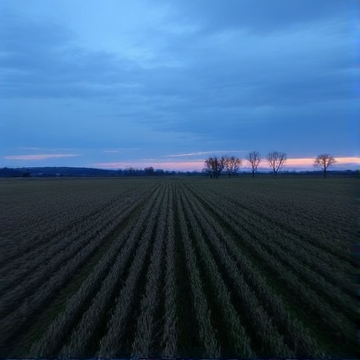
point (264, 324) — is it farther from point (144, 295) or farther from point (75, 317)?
point (75, 317)

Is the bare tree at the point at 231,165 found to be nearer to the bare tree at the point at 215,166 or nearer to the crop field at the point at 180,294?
the bare tree at the point at 215,166

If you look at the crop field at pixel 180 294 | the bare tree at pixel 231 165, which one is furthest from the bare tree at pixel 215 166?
A: the crop field at pixel 180 294

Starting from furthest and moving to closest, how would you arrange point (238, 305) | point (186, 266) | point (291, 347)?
1. point (186, 266)
2. point (238, 305)
3. point (291, 347)

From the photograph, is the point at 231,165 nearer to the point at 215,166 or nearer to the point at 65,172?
the point at 215,166

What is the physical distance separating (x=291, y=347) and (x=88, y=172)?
637ft

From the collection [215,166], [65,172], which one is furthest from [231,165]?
[65,172]

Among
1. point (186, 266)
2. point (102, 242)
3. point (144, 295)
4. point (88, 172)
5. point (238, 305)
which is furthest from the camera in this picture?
point (88, 172)

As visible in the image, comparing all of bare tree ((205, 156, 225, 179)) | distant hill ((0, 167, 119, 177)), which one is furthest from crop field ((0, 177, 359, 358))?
distant hill ((0, 167, 119, 177))

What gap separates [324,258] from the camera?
1042 cm

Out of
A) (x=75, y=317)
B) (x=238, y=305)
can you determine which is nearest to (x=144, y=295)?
(x=75, y=317)

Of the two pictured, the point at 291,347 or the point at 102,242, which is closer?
the point at 291,347

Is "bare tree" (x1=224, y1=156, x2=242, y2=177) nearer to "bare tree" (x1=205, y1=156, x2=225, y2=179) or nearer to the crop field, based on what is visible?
"bare tree" (x1=205, y1=156, x2=225, y2=179)

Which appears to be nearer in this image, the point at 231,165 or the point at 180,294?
the point at 180,294

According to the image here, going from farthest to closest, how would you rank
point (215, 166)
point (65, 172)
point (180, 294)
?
1. point (65, 172)
2. point (215, 166)
3. point (180, 294)
